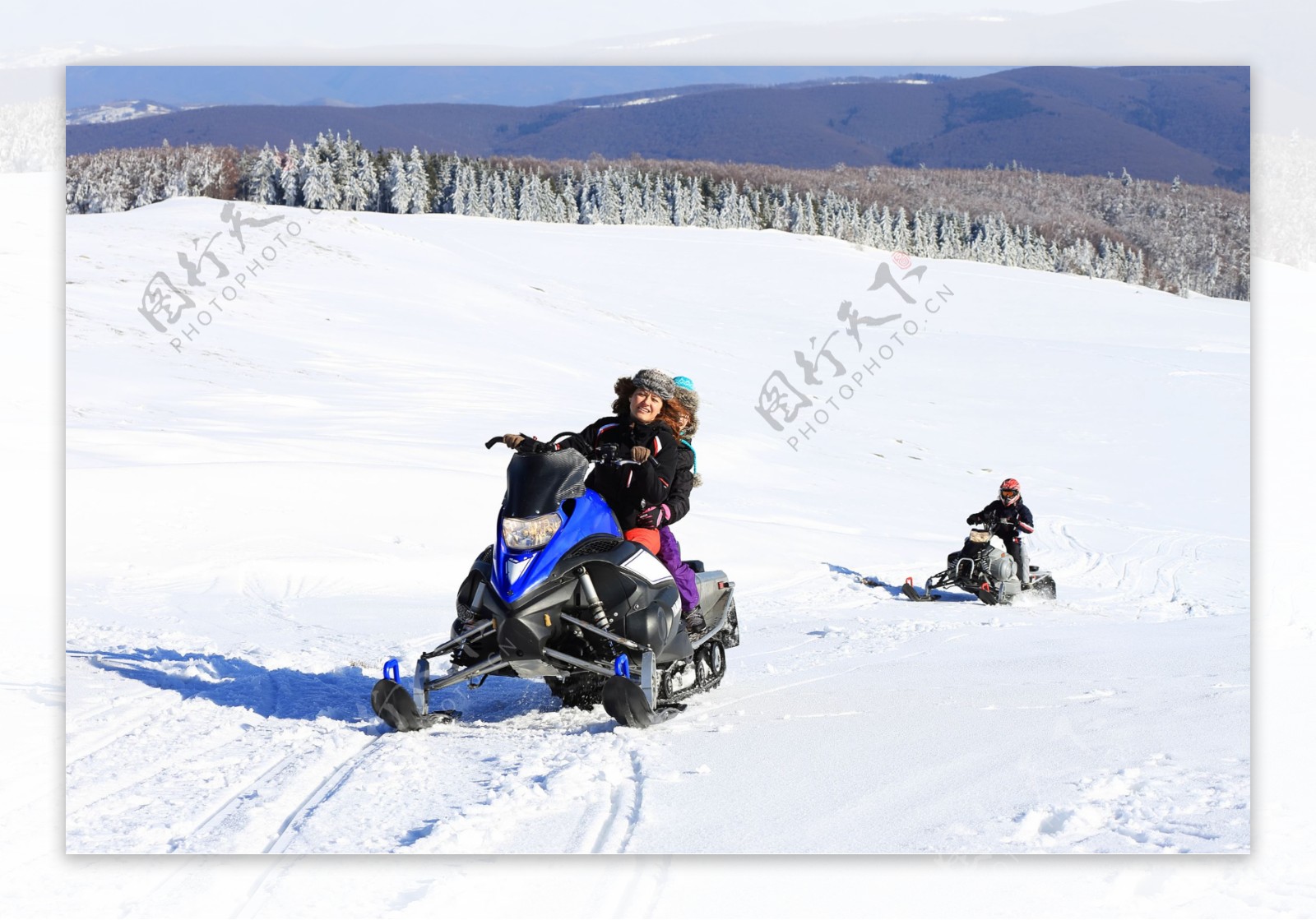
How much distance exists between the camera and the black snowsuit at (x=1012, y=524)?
1204cm

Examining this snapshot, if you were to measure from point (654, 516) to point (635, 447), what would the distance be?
1.21ft

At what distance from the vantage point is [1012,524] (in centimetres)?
1215

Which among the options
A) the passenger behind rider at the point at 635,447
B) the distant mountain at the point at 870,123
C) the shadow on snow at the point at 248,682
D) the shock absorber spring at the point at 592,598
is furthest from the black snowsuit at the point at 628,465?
the distant mountain at the point at 870,123

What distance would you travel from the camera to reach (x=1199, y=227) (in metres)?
15.0

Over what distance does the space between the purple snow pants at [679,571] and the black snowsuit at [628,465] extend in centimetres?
28

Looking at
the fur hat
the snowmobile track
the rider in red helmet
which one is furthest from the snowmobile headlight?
the rider in red helmet

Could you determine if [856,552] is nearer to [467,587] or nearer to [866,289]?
[467,587]

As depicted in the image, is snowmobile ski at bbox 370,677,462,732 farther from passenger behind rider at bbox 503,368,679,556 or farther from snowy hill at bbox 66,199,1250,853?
passenger behind rider at bbox 503,368,679,556

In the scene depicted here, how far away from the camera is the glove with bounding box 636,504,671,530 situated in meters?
5.70

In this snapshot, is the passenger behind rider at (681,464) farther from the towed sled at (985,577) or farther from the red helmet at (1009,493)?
the red helmet at (1009,493)

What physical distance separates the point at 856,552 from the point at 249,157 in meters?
12.5

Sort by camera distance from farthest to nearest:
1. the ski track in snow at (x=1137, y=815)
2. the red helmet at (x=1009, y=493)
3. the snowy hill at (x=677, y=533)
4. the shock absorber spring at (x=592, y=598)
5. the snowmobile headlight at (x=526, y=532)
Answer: the red helmet at (x=1009, y=493) < the shock absorber spring at (x=592, y=598) < the snowmobile headlight at (x=526, y=532) < the snowy hill at (x=677, y=533) < the ski track in snow at (x=1137, y=815)

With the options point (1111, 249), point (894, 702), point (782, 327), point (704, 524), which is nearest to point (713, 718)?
point (894, 702)

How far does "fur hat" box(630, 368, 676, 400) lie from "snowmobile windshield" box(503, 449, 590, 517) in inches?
18.5
